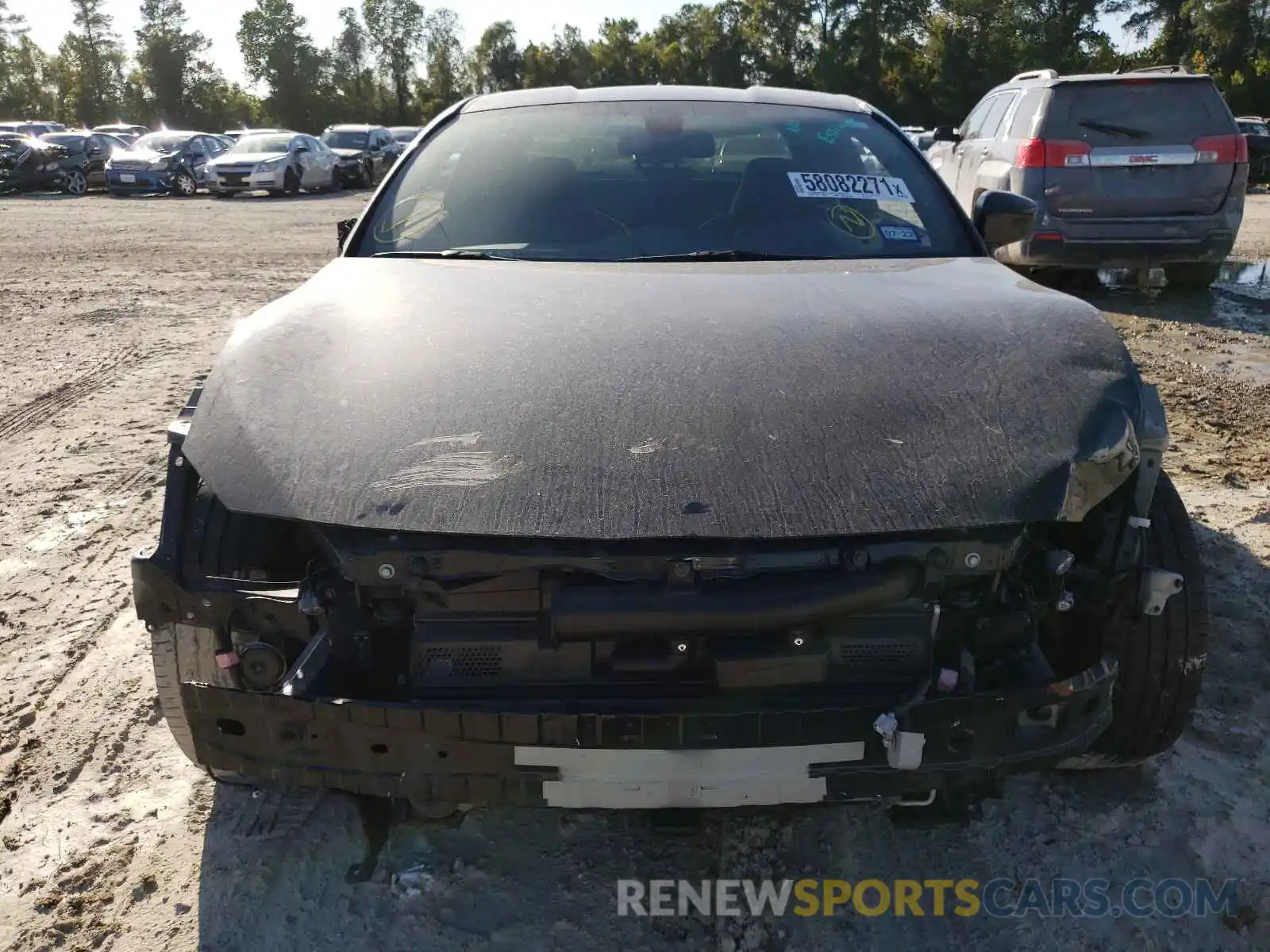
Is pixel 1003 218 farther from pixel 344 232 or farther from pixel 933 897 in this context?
pixel 344 232

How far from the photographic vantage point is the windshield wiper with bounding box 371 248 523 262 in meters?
2.85

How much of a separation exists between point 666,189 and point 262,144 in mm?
20378

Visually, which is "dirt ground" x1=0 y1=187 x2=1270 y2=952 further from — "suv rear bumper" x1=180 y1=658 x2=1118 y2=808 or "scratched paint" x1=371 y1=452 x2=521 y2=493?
"scratched paint" x1=371 y1=452 x2=521 y2=493

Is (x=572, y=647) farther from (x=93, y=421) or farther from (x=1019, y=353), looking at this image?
(x=93, y=421)

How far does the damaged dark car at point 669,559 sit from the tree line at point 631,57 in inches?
1520

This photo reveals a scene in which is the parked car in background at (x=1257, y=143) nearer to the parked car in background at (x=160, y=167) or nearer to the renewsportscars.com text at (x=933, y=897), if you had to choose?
the renewsportscars.com text at (x=933, y=897)

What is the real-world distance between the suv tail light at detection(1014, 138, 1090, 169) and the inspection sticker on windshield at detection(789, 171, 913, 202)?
206 inches

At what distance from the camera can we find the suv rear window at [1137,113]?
24.6ft

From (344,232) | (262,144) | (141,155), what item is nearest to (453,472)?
(344,232)

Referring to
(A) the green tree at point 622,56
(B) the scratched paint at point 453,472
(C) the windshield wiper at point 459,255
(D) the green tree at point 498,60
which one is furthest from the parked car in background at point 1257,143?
(D) the green tree at point 498,60

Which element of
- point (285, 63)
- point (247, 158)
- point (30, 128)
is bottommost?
point (247, 158)

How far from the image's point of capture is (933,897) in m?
2.19

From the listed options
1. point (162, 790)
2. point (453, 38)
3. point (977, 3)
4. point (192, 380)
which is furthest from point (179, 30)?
point (162, 790)

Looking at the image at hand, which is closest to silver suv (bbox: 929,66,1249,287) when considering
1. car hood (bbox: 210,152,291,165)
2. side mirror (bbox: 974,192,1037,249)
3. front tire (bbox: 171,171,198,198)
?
side mirror (bbox: 974,192,1037,249)
